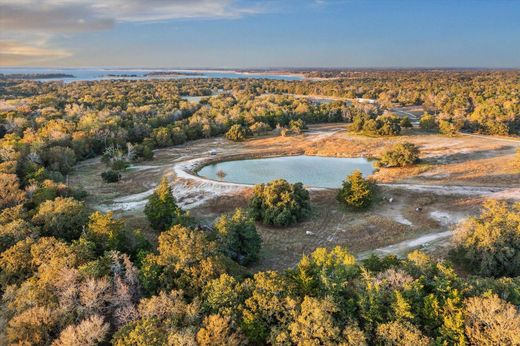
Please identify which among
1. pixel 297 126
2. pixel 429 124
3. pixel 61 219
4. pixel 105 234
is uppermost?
pixel 429 124

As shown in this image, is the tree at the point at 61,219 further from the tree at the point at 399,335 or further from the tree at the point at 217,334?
the tree at the point at 399,335

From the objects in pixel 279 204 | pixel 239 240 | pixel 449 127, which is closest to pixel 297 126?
pixel 449 127

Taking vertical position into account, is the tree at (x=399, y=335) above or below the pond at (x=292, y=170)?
above

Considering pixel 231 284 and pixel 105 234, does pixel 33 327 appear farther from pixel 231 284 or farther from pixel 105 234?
pixel 105 234

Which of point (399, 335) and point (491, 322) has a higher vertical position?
point (491, 322)

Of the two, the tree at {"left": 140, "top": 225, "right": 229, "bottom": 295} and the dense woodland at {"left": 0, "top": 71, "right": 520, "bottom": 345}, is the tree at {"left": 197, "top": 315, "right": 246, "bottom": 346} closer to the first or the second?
the dense woodland at {"left": 0, "top": 71, "right": 520, "bottom": 345}

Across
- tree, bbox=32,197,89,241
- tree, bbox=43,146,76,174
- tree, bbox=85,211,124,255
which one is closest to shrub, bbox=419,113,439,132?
tree, bbox=43,146,76,174

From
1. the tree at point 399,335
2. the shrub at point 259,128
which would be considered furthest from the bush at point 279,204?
the shrub at point 259,128
